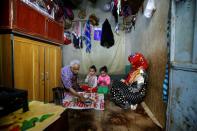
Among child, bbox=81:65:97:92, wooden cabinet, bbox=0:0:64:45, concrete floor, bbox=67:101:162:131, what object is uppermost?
wooden cabinet, bbox=0:0:64:45

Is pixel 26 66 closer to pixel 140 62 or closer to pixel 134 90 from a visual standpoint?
pixel 134 90

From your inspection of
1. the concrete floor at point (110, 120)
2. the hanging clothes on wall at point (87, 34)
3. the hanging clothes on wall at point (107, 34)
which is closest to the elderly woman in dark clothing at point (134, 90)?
the concrete floor at point (110, 120)

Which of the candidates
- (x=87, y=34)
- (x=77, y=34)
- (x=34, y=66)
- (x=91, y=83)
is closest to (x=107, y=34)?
(x=87, y=34)

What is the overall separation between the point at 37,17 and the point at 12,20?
0.57 meters

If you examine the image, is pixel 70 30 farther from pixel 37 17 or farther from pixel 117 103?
pixel 117 103

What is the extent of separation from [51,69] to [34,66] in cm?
56

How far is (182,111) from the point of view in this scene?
53.7 inches

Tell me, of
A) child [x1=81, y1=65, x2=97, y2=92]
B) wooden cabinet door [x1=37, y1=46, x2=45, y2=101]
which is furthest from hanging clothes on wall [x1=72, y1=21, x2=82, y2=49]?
wooden cabinet door [x1=37, y1=46, x2=45, y2=101]

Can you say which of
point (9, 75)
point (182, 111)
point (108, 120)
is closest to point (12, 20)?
point (9, 75)

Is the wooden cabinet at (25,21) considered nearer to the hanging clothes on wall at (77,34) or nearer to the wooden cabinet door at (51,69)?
the wooden cabinet door at (51,69)

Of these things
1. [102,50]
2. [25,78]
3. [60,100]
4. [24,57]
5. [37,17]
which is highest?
[37,17]

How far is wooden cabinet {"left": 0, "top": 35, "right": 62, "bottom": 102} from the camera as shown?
2004 millimetres

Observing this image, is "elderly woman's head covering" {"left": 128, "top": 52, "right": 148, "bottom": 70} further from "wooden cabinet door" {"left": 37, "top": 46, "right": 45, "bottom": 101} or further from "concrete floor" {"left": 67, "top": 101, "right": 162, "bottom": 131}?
"wooden cabinet door" {"left": 37, "top": 46, "right": 45, "bottom": 101}

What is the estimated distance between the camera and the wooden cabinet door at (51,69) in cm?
281
